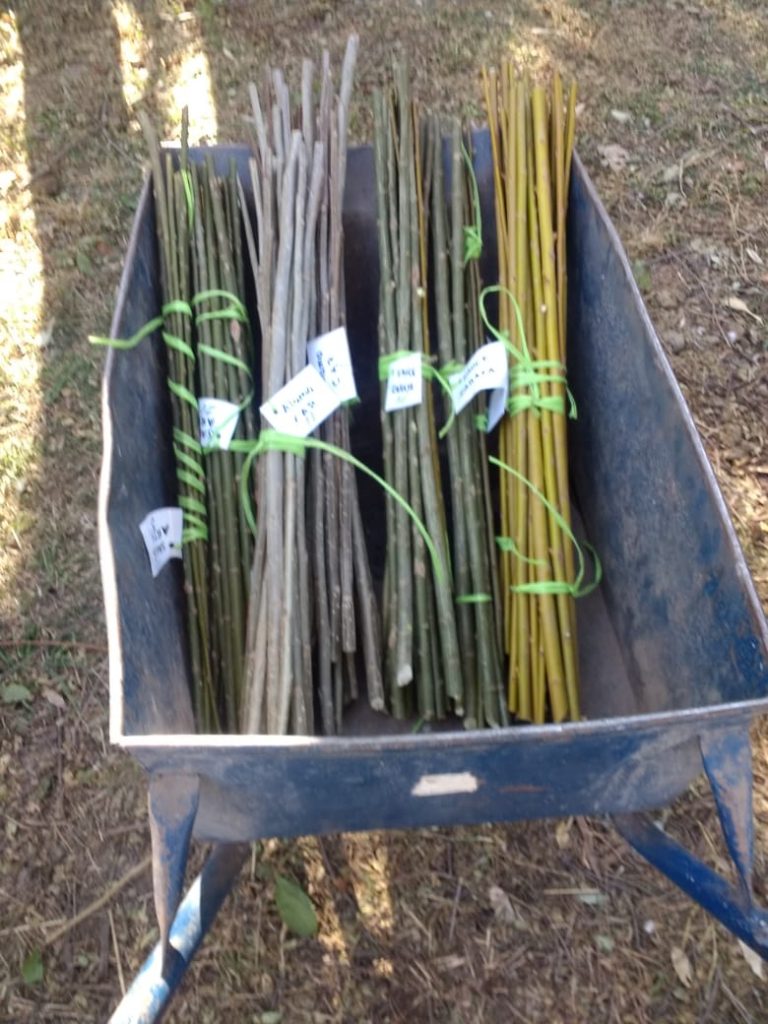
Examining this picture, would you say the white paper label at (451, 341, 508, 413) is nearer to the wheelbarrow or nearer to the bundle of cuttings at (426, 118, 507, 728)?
the bundle of cuttings at (426, 118, 507, 728)

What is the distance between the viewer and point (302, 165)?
1699 mm

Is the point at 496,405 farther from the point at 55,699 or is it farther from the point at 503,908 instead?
the point at 55,699

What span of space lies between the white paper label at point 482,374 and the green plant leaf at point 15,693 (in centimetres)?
127

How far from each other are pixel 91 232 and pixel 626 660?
2343 millimetres

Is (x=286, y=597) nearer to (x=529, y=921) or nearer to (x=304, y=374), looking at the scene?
(x=304, y=374)

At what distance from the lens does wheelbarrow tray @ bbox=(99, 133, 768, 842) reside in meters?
1.01

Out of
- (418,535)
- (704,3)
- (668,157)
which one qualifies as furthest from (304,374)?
(704,3)

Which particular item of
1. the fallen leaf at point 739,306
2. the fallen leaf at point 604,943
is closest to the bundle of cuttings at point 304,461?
the fallen leaf at point 604,943

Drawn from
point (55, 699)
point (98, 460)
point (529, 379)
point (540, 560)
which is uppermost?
point (529, 379)

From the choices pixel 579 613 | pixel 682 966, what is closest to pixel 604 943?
pixel 682 966

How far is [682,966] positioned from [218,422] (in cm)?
138

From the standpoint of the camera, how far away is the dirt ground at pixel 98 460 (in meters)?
1.65

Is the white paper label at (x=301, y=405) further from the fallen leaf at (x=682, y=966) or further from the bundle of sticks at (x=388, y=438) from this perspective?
the fallen leaf at (x=682, y=966)

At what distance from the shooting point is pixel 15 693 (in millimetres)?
2059
